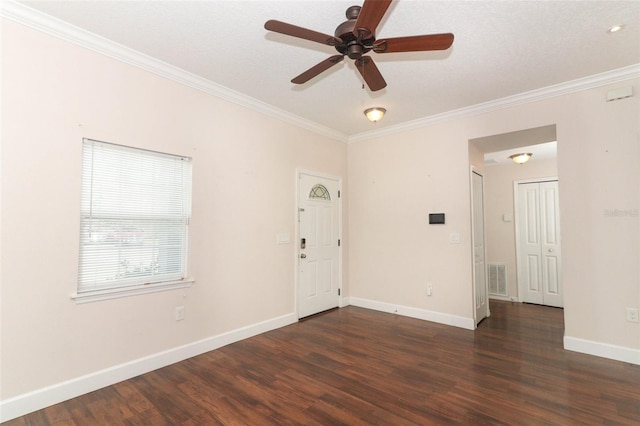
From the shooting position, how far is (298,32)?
6.42 feet

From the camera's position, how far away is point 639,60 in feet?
9.69

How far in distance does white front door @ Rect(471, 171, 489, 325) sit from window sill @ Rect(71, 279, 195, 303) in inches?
146

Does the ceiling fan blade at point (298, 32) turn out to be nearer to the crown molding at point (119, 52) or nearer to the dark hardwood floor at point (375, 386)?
the crown molding at point (119, 52)

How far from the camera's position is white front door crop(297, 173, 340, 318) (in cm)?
453

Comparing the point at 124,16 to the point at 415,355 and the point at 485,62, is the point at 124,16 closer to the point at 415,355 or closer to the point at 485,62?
the point at 485,62

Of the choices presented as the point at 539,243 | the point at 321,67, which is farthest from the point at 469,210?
the point at 321,67

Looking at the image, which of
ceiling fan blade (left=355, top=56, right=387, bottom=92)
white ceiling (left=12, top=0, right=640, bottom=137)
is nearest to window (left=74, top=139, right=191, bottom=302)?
white ceiling (left=12, top=0, right=640, bottom=137)

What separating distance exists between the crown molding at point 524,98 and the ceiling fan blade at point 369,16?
8.97 ft

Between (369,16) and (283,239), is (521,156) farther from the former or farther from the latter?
(369,16)

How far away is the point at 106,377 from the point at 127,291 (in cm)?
72

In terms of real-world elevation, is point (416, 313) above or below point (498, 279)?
below

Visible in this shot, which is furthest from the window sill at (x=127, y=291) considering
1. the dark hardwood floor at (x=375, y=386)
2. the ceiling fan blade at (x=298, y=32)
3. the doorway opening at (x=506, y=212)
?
the doorway opening at (x=506, y=212)

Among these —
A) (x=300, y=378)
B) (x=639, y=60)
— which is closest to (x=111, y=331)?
(x=300, y=378)

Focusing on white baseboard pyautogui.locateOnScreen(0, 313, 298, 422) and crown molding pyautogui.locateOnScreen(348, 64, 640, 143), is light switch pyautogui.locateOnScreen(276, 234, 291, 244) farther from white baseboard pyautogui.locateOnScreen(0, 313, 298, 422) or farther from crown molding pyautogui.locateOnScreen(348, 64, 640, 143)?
crown molding pyautogui.locateOnScreen(348, 64, 640, 143)
